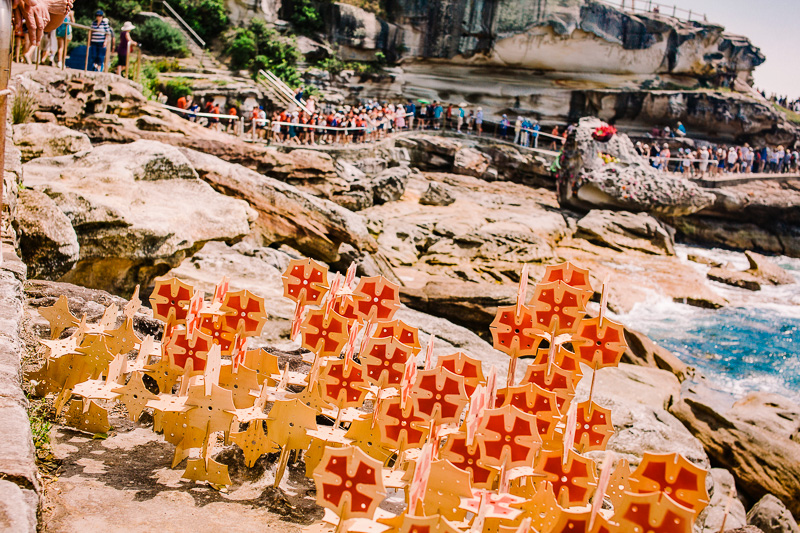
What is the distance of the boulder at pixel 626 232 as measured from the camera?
21172 millimetres

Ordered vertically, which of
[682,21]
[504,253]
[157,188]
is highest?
[682,21]

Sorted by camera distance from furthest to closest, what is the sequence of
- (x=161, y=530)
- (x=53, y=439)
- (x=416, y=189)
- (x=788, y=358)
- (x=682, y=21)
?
(x=682, y=21) < (x=416, y=189) < (x=788, y=358) < (x=53, y=439) < (x=161, y=530)

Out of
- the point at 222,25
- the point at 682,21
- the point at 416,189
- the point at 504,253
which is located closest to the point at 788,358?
the point at 504,253

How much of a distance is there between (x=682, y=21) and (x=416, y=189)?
58.4 ft

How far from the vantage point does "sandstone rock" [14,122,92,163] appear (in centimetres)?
798

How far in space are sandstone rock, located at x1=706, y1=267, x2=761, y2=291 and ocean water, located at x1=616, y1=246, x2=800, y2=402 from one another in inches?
9.2

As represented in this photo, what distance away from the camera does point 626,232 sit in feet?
71.4

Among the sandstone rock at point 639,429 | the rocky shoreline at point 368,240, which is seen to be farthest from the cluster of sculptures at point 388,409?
the sandstone rock at point 639,429

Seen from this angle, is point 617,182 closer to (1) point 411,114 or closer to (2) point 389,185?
(2) point 389,185

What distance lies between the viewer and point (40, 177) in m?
6.84

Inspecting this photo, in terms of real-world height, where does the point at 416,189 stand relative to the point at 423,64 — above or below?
below

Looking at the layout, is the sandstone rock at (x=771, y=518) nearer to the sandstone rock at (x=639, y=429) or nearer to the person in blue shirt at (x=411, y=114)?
the sandstone rock at (x=639, y=429)

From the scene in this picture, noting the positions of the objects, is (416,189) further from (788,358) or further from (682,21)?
(682,21)

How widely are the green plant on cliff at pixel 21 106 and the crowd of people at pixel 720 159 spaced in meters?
22.6
